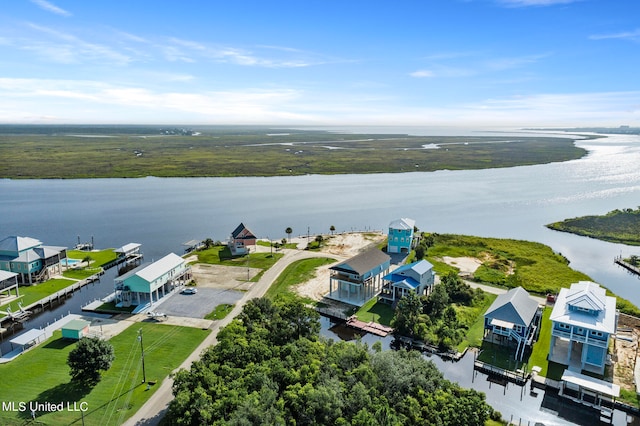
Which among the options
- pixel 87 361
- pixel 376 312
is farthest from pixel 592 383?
pixel 87 361

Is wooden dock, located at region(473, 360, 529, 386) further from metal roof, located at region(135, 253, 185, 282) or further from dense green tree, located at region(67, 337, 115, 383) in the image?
metal roof, located at region(135, 253, 185, 282)

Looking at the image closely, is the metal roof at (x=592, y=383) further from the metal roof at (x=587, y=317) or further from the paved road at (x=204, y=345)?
the paved road at (x=204, y=345)

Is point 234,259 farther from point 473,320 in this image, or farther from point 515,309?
point 515,309

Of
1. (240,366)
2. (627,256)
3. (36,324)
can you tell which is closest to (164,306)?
(36,324)

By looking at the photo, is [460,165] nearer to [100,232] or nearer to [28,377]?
[100,232]

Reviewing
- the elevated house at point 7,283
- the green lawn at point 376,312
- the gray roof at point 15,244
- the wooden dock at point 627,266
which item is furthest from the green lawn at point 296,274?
the wooden dock at point 627,266

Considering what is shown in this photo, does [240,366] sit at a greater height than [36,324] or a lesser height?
greater

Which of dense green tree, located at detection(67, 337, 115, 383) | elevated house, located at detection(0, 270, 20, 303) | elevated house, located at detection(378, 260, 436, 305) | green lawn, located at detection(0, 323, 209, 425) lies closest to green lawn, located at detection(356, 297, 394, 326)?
elevated house, located at detection(378, 260, 436, 305)

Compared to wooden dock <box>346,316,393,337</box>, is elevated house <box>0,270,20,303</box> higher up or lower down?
higher up
